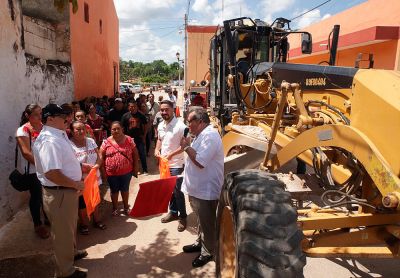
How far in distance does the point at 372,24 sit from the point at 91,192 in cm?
1150

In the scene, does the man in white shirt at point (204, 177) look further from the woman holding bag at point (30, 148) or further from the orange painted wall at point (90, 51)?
the orange painted wall at point (90, 51)

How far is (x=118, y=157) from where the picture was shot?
5.06 meters

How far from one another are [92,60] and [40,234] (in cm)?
820

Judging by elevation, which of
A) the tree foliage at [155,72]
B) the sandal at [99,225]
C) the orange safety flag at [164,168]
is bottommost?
the sandal at [99,225]

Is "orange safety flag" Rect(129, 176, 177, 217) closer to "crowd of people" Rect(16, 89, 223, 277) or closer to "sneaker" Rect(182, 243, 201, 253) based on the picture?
"crowd of people" Rect(16, 89, 223, 277)

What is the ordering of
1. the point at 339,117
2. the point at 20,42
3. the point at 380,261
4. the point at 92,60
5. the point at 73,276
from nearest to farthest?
the point at 339,117
the point at 73,276
the point at 380,261
the point at 20,42
the point at 92,60

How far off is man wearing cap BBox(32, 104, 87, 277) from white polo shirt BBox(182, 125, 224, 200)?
1.16 metres

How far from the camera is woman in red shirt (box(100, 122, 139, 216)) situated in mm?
5059

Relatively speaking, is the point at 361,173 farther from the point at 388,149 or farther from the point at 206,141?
the point at 206,141

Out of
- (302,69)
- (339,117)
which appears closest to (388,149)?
(339,117)

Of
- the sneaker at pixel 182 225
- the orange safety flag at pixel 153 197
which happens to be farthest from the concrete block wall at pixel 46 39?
the sneaker at pixel 182 225

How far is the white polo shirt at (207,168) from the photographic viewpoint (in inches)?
141

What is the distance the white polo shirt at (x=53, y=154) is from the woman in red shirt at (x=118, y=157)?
1.60 m

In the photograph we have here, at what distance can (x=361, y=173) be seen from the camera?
8.02 feet
